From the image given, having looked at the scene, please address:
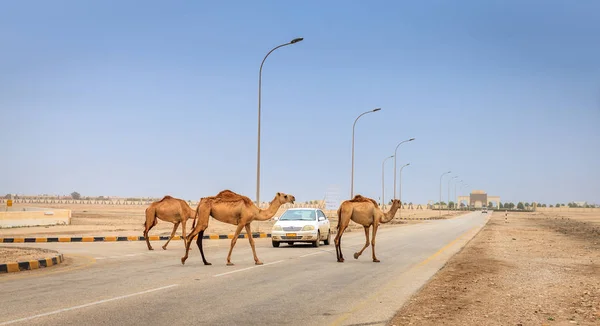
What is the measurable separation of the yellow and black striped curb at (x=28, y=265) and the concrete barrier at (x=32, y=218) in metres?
25.1

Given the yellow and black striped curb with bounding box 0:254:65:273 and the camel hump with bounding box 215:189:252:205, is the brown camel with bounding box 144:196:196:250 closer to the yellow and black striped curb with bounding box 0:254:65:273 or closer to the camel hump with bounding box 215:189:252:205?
the yellow and black striped curb with bounding box 0:254:65:273

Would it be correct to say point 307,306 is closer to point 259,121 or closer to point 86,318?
point 86,318

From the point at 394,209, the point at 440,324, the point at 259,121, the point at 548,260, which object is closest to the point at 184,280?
the point at 440,324

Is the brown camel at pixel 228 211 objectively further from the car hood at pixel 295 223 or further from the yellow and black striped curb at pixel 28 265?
the car hood at pixel 295 223

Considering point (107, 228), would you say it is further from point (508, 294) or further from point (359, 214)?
point (508, 294)

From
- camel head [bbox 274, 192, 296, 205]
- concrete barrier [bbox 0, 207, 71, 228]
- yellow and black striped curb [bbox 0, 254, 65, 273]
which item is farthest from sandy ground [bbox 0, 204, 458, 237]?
camel head [bbox 274, 192, 296, 205]

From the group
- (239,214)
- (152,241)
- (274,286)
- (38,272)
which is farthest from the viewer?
(152,241)

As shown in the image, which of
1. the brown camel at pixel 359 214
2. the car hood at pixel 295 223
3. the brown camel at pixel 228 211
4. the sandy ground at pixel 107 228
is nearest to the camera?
the brown camel at pixel 228 211

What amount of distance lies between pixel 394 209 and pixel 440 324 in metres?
11.3

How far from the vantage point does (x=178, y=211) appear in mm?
24922

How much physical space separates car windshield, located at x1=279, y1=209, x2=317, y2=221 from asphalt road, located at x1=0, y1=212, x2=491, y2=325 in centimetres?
614

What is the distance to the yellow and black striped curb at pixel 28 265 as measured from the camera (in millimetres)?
16719

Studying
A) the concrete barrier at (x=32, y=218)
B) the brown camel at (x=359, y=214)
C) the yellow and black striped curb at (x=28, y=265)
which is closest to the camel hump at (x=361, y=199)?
the brown camel at (x=359, y=214)

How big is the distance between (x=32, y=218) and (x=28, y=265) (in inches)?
1133
